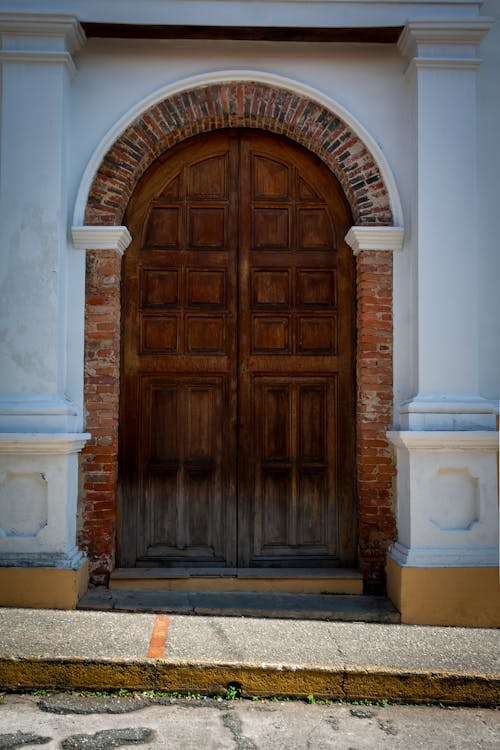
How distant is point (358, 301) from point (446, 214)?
99 centimetres

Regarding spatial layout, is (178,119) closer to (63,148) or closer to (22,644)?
(63,148)

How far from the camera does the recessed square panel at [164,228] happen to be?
617cm

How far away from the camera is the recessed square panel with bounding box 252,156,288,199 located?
6.23m

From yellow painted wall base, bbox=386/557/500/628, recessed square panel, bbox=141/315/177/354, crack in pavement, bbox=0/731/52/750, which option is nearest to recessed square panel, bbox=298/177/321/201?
recessed square panel, bbox=141/315/177/354

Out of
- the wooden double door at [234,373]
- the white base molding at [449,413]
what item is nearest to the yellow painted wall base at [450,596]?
the wooden double door at [234,373]

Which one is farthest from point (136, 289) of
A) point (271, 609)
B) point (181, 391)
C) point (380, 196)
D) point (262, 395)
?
point (271, 609)

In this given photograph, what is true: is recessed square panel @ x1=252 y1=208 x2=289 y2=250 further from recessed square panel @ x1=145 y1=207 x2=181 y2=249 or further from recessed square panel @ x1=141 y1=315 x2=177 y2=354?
recessed square panel @ x1=141 y1=315 x2=177 y2=354

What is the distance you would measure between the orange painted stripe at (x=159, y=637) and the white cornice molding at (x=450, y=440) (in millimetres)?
2222

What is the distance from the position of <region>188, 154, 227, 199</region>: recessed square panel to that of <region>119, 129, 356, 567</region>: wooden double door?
12 millimetres

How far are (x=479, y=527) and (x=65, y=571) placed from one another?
10.4 ft

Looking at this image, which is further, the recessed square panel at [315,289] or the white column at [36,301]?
the recessed square panel at [315,289]

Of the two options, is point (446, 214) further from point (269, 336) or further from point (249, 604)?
point (249, 604)

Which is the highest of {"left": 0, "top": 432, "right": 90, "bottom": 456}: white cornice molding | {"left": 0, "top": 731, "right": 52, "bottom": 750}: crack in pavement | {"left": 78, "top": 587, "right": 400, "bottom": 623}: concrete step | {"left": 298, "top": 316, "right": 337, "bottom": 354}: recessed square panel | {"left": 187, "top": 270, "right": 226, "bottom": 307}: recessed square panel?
{"left": 187, "top": 270, "right": 226, "bottom": 307}: recessed square panel

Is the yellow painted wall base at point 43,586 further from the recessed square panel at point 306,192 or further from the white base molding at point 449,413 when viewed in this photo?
the recessed square panel at point 306,192
